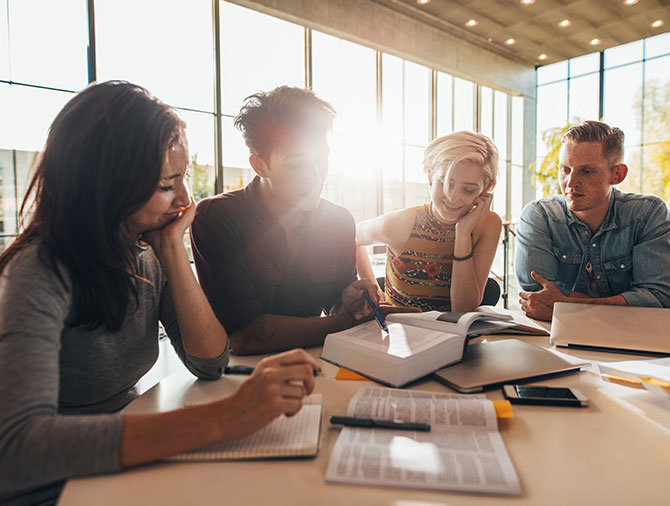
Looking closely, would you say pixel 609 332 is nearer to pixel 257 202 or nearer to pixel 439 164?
pixel 439 164

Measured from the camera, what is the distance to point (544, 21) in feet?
25.3

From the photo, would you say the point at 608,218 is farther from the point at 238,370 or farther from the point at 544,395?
the point at 238,370

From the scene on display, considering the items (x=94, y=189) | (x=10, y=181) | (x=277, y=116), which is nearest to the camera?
(x=94, y=189)

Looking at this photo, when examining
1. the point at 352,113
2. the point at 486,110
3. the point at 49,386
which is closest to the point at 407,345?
the point at 49,386

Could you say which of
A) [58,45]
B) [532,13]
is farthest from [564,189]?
[532,13]

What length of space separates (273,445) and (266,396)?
74mm

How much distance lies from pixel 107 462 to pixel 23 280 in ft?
1.11

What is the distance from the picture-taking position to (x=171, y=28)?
5070mm

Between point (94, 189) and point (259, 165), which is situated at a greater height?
point (259, 165)

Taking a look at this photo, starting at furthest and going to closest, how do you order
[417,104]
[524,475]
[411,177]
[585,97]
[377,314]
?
1. [585,97]
2. [417,104]
3. [411,177]
4. [377,314]
5. [524,475]

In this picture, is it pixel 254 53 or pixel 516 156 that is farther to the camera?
pixel 516 156

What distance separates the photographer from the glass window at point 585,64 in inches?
355


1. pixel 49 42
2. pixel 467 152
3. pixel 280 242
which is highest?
pixel 49 42

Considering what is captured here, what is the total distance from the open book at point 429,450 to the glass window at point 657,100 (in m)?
9.94
